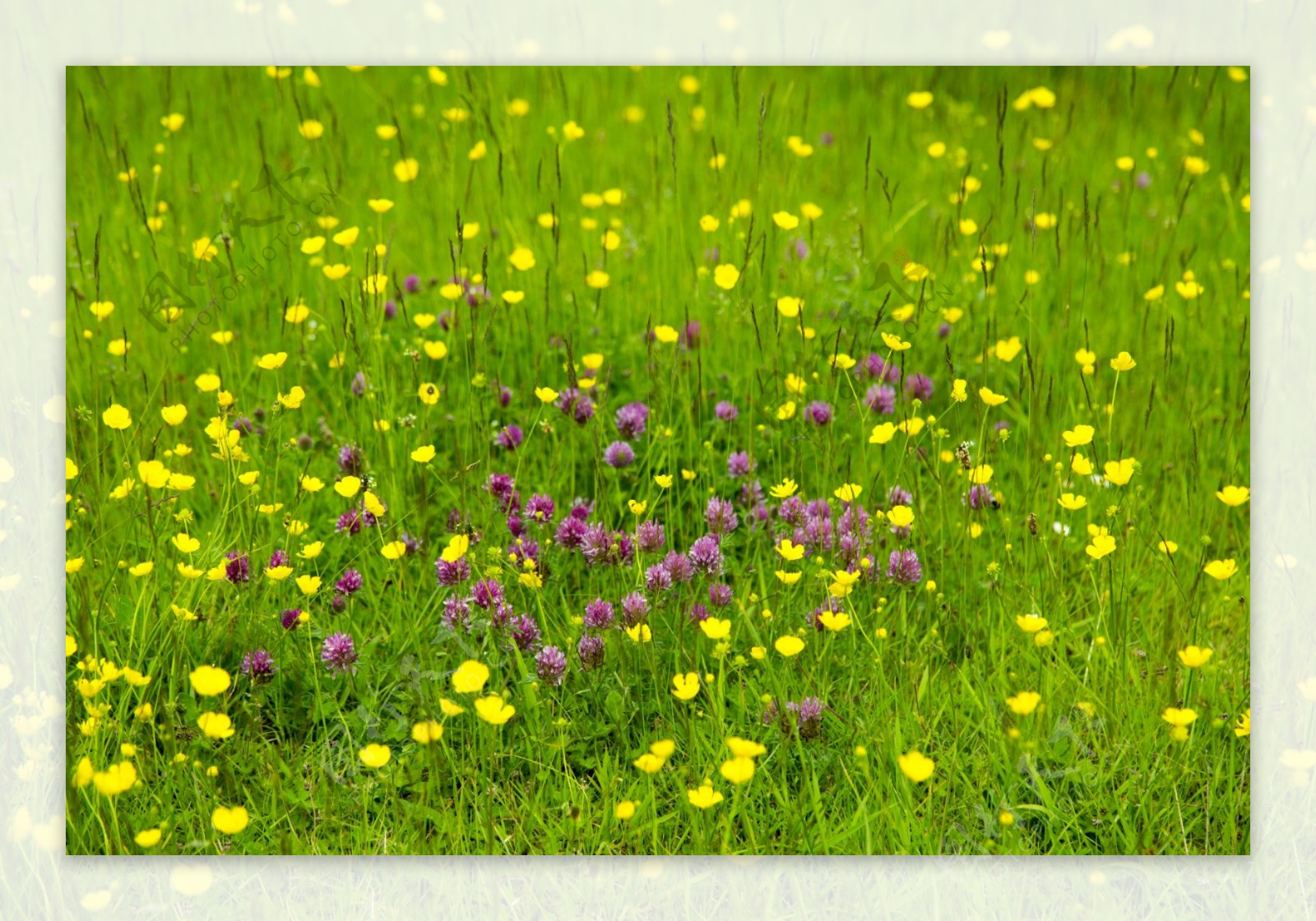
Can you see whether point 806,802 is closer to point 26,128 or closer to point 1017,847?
point 1017,847

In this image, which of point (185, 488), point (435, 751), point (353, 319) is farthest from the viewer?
point (353, 319)

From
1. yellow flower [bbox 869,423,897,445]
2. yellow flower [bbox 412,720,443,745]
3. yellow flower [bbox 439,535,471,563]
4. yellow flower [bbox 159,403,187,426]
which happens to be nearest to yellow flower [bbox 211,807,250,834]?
yellow flower [bbox 412,720,443,745]

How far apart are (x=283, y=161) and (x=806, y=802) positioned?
1169 millimetres

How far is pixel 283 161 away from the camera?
1613 mm

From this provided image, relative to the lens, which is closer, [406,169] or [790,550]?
[790,550]

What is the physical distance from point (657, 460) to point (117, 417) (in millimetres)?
761

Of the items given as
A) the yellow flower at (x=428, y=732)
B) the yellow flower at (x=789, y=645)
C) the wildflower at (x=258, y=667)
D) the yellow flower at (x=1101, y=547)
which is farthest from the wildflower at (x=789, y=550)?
the wildflower at (x=258, y=667)

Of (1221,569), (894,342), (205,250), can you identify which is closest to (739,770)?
(894,342)

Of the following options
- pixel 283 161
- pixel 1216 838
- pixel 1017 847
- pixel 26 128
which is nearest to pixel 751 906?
pixel 1017 847

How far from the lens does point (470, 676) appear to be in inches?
56.4

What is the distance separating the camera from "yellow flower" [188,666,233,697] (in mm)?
1423

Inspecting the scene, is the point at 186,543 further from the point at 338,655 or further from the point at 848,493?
the point at 848,493

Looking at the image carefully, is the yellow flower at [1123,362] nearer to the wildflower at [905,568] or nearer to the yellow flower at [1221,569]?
the yellow flower at [1221,569]

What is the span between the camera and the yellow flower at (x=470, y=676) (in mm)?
1429
